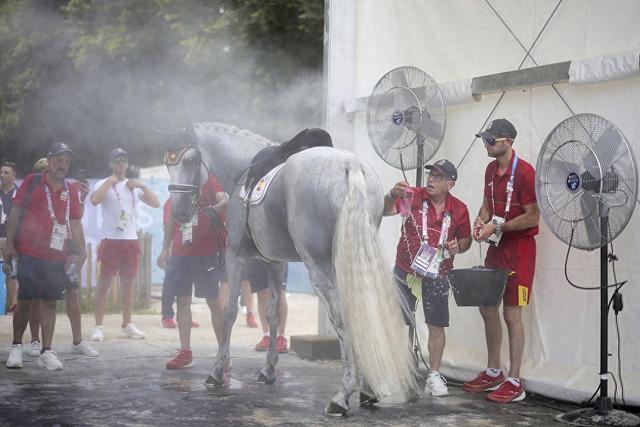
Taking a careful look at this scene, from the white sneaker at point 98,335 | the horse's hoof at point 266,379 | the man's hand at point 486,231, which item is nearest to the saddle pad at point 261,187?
the horse's hoof at point 266,379

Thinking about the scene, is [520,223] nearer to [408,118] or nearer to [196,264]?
[408,118]

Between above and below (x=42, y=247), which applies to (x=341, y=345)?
below

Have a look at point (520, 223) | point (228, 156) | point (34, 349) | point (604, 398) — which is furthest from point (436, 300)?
point (34, 349)

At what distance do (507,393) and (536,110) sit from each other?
2267 mm

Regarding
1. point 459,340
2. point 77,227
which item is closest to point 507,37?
point 459,340

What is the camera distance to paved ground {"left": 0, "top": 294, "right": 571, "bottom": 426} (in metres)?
5.53

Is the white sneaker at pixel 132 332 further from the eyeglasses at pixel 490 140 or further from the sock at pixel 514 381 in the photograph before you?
the eyeglasses at pixel 490 140

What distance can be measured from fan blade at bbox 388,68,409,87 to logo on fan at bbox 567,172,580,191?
2067 millimetres

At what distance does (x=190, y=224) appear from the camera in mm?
7727

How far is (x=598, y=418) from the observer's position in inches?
218

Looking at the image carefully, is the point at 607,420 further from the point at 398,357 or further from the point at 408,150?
the point at 408,150

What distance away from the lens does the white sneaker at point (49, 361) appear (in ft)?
24.3

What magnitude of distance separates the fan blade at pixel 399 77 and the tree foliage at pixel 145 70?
4.85m

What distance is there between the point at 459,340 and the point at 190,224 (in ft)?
8.75
